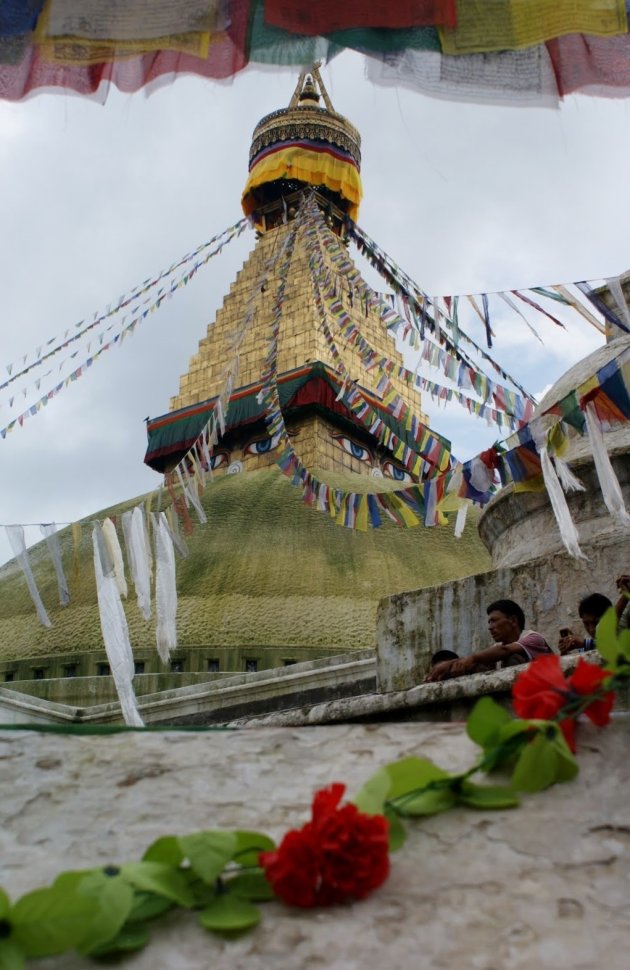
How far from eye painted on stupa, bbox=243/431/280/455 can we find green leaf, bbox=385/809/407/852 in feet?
69.7

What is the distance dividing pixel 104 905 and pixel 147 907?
0.09 meters

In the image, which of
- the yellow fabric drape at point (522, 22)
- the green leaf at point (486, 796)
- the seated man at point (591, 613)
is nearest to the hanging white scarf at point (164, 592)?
the seated man at point (591, 613)

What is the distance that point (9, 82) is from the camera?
4414mm

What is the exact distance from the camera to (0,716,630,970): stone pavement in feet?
4.43

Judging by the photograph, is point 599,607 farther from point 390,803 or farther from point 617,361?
point 390,803

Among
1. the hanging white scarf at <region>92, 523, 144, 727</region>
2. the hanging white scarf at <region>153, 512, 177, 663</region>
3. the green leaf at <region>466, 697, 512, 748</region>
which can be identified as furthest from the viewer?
the hanging white scarf at <region>153, 512, 177, 663</region>

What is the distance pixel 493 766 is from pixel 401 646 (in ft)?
11.6

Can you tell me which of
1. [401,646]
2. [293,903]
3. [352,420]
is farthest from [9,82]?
[352,420]

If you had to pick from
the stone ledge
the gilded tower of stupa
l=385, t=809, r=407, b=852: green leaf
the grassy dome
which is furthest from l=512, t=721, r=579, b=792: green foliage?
the gilded tower of stupa

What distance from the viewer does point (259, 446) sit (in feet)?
76.7

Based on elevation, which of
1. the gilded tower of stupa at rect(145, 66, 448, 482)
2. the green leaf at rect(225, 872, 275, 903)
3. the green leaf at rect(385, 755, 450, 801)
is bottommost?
the green leaf at rect(225, 872, 275, 903)

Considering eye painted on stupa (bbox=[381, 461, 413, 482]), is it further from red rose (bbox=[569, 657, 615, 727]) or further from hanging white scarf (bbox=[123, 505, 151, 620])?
red rose (bbox=[569, 657, 615, 727])

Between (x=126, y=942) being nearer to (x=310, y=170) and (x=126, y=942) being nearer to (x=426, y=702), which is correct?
(x=426, y=702)

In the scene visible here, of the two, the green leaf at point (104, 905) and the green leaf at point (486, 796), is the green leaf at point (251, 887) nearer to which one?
the green leaf at point (104, 905)
